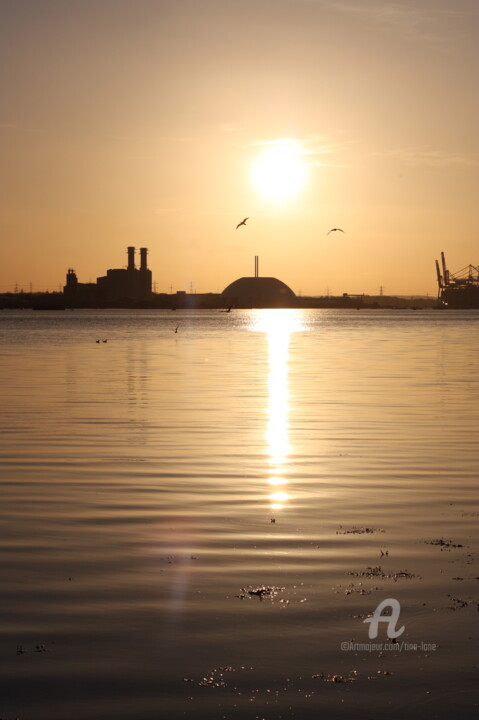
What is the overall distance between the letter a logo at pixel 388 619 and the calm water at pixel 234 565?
3.4 inches

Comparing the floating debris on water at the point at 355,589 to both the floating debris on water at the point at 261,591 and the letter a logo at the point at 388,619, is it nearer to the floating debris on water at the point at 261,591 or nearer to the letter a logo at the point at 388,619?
the letter a logo at the point at 388,619

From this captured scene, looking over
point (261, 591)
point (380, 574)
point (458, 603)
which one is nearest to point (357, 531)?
point (380, 574)

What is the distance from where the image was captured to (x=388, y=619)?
10.4 m

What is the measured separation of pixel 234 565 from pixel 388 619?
2.73 metres

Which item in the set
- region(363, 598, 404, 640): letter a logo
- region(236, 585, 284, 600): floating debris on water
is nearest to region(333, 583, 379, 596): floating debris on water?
region(363, 598, 404, 640): letter a logo

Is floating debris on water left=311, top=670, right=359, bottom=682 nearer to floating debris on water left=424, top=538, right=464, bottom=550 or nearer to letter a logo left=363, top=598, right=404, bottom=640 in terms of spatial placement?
letter a logo left=363, top=598, right=404, bottom=640

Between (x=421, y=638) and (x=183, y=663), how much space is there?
2.33 metres

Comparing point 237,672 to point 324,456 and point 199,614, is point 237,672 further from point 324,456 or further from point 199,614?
point 324,456

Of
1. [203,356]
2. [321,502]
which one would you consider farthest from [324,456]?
[203,356]

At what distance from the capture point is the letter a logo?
9955 millimetres

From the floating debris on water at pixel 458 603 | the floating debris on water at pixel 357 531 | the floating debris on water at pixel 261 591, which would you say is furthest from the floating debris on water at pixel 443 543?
the floating debris on water at pixel 261 591

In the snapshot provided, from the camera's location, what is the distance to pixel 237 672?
353 inches

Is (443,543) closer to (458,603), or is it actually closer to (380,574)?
(380,574)

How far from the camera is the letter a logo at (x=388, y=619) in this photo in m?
9.96
